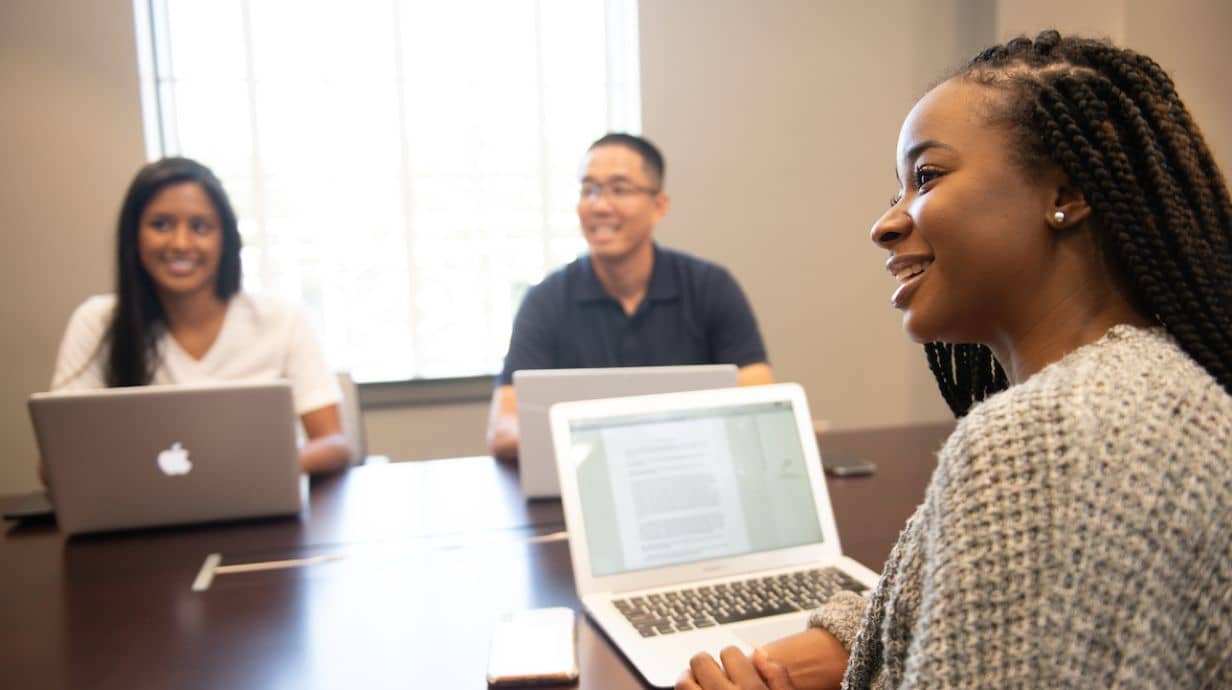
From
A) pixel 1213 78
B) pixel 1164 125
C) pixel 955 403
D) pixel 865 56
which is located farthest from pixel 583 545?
pixel 1213 78

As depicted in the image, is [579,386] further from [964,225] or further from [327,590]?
[964,225]

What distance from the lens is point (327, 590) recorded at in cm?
133

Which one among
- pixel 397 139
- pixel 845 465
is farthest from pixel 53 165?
pixel 845 465

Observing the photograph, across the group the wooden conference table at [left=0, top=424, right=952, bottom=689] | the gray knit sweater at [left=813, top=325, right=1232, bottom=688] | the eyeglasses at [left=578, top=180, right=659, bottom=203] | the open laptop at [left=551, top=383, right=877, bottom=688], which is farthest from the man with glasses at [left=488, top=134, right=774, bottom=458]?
the gray knit sweater at [left=813, top=325, right=1232, bottom=688]

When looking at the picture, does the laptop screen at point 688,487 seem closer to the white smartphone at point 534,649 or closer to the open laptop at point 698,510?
the open laptop at point 698,510

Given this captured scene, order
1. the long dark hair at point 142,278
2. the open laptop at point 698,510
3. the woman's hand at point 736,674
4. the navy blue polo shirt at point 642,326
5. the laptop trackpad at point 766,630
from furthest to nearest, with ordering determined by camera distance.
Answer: the navy blue polo shirt at point 642,326, the long dark hair at point 142,278, the open laptop at point 698,510, the laptop trackpad at point 766,630, the woman's hand at point 736,674

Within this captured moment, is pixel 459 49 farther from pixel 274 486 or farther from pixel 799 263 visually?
pixel 274 486

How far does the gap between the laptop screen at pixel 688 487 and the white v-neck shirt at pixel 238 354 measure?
124 centimetres

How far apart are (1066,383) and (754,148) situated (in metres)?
3.01

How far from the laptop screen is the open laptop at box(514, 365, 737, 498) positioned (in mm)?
246

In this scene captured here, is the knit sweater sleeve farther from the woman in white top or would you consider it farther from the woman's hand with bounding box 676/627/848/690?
the woman in white top

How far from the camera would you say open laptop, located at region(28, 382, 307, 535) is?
153 cm

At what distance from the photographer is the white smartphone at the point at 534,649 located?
3.24 feet

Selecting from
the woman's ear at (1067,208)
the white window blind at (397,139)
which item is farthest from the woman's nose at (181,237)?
the woman's ear at (1067,208)
